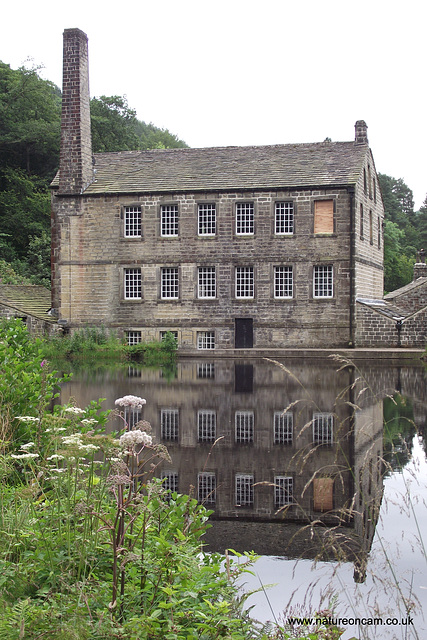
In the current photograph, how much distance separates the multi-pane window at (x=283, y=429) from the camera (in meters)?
10.3

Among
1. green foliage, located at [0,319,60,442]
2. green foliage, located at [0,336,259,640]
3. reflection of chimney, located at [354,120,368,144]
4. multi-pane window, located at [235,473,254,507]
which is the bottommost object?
multi-pane window, located at [235,473,254,507]

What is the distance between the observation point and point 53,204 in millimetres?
34969

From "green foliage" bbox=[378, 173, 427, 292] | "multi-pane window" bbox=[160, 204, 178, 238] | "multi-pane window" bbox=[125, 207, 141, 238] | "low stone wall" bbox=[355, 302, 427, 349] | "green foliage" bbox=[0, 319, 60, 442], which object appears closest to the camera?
"green foliage" bbox=[0, 319, 60, 442]

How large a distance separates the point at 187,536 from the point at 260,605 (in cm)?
67

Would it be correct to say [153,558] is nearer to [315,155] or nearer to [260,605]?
[260,605]

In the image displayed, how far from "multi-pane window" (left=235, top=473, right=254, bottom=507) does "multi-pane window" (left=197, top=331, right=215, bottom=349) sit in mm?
25587

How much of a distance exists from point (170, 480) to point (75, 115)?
29776 millimetres

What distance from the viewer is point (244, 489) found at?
730cm

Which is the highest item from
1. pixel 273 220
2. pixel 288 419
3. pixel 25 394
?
pixel 273 220

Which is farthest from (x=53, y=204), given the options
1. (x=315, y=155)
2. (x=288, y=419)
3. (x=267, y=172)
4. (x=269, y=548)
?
(x=269, y=548)

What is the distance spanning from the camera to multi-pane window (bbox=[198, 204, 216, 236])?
3397 centimetres

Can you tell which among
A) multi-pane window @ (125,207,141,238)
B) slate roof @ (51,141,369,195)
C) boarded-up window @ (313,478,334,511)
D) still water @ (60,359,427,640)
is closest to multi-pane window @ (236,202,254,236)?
slate roof @ (51,141,369,195)

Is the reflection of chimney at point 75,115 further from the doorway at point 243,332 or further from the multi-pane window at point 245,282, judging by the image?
the doorway at point 243,332

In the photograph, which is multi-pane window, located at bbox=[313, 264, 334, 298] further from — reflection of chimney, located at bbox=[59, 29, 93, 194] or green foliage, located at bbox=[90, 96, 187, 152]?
green foliage, located at bbox=[90, 96, 187, 152]
